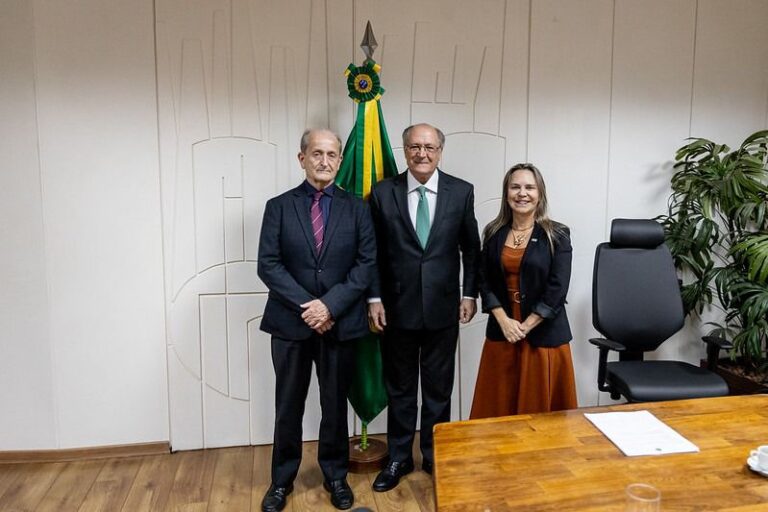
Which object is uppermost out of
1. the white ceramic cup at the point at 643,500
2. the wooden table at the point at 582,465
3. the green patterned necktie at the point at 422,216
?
the green patterned necktie at the point at 422,216

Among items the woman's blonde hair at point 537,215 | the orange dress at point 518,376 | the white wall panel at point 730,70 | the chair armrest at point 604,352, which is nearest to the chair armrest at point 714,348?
the chair armrest at point 604,352

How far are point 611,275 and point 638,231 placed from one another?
0.26 m

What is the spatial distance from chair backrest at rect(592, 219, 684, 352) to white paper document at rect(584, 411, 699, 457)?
1.11m

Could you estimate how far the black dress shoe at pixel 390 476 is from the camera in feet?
9.07

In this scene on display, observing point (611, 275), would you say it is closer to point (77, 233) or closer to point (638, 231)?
point (638, 231)

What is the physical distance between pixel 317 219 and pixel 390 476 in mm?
1253

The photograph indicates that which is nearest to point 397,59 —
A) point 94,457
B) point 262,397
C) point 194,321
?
point 194,321

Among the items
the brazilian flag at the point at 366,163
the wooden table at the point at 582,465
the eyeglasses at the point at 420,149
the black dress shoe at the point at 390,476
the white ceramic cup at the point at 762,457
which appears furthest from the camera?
the brazilian flag at the point at 366,163

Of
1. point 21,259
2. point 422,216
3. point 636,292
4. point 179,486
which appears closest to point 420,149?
point 422,216

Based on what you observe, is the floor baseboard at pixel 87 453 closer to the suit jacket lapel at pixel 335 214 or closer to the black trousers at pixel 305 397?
the black trousers at pixel 305 397

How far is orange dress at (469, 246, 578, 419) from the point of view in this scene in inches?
106

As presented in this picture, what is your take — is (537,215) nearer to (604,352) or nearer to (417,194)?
(417,194)

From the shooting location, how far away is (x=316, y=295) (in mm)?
2572

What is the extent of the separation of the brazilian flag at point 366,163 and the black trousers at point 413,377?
14 cm
